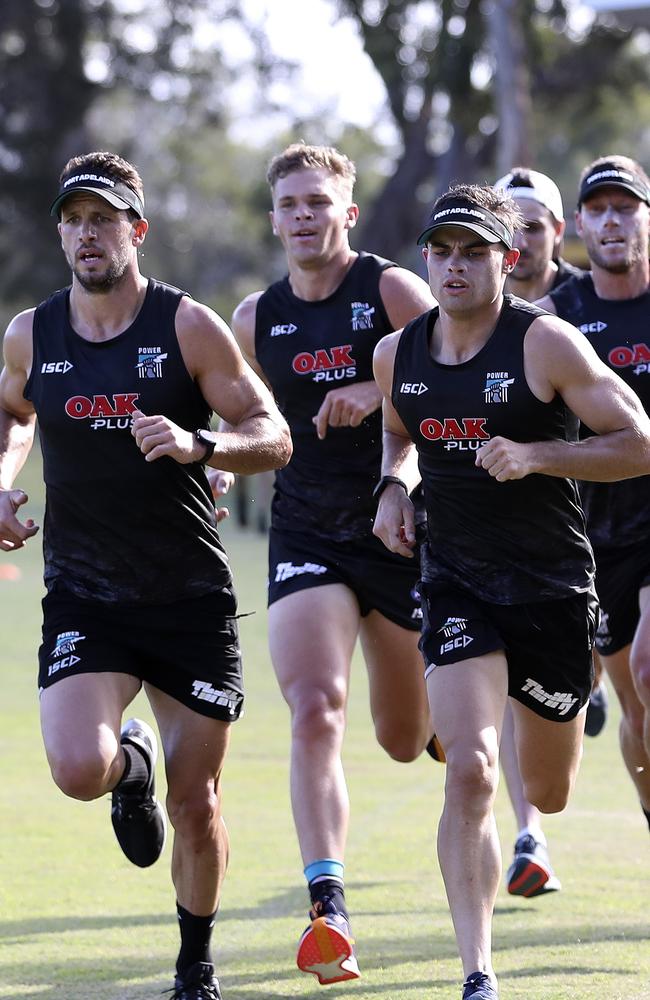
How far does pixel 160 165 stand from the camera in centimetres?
6788

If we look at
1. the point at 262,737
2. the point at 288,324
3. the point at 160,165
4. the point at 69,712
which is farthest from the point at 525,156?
the point at 160,165

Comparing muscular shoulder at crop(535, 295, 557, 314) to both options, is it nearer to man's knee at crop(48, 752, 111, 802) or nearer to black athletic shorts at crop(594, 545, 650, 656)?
black athletic shorts at crop(594, 545, 650, 656)

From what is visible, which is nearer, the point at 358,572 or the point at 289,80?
the point at 358,572

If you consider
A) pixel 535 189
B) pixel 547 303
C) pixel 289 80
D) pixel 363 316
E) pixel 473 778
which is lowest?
pixel 473 778

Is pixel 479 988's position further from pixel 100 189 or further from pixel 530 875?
pixel 100 189

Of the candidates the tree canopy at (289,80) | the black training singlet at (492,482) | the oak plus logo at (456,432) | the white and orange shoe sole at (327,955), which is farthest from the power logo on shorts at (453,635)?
the tree canopy at (289,80)

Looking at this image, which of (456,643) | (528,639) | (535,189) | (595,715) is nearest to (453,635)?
(456,643)

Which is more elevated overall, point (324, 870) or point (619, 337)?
point (619, 337)

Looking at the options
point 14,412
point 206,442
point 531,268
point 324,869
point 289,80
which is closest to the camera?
point 206,442

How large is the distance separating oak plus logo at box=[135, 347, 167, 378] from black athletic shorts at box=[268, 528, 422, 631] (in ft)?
4.53

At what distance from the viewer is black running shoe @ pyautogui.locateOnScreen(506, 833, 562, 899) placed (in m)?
6.88

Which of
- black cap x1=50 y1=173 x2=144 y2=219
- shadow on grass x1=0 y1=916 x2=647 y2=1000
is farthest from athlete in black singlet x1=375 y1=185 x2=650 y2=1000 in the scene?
black cap x1=50 y1=173 x2=144 y2=219

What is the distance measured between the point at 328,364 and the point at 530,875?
7.44 feet

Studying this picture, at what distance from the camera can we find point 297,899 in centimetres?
704
